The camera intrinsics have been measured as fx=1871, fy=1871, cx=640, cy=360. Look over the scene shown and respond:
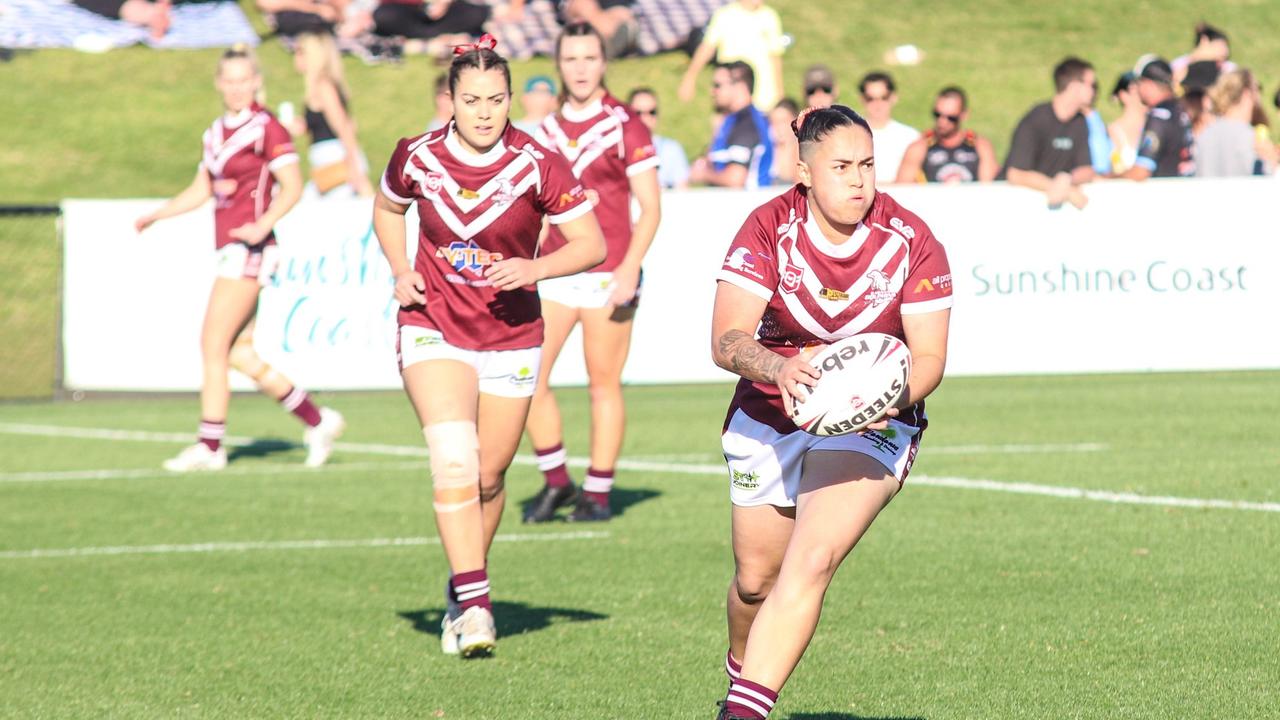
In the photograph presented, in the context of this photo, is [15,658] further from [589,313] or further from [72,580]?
[589,313]

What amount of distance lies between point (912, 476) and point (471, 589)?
4.93 m

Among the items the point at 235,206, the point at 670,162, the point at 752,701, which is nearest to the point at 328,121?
the point at 670,162

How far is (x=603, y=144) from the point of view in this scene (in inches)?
381

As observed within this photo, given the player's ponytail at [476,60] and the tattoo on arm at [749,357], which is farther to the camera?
the player's ponytail at [476,60]

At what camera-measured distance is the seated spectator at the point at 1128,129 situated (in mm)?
18156

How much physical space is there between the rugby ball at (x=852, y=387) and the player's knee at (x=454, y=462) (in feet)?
7.98

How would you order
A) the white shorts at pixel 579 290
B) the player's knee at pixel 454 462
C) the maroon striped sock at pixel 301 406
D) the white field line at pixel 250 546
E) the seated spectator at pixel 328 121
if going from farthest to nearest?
the seated spectator at pixel 328 121 < the maroon striped sock at pixel 301 406 < the white shorts at pixel 579 290 < the white field line at pixel 250 546 < the player's knee at pixel 454 462

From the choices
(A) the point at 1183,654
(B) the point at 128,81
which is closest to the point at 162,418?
(A) the point at 1183,654

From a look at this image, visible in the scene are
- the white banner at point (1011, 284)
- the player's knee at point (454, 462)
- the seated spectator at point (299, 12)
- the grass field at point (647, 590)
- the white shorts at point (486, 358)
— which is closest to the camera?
the grass field at point (647, 590)

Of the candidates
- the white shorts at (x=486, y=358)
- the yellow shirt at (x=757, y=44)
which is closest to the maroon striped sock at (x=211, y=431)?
the white shorts at (x=486, y=358)

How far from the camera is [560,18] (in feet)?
92.1

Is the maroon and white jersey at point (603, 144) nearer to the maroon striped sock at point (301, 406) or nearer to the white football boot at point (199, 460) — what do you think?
the maroon striped sock at point (301, 406)

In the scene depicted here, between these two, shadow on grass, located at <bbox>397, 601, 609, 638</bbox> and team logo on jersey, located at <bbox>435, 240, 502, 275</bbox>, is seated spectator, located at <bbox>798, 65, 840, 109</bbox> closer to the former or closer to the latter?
shadow on grass, located at <bbox>397, 601, 609, 638</bbox>

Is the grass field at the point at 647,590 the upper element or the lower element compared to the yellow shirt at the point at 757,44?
lower
